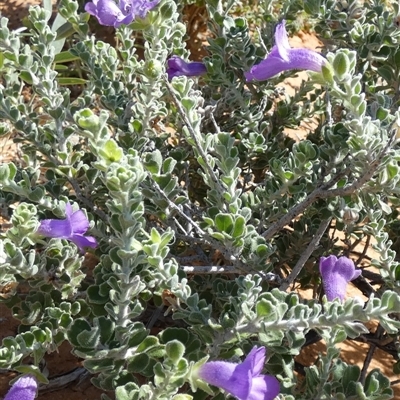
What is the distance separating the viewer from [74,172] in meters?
1.71

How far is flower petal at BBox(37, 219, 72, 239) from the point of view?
4.69ft

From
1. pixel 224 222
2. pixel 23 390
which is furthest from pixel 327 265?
pixel 23 390

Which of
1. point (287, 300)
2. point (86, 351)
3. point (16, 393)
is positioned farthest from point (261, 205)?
point (16, 393)

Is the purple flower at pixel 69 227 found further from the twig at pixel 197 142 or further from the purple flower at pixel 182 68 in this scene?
the purple flower at pixel 182 68

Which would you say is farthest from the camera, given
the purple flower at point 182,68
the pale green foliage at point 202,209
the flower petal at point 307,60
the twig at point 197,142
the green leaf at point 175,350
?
the purple flower at point 182,68

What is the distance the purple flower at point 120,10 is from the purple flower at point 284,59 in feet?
0.95

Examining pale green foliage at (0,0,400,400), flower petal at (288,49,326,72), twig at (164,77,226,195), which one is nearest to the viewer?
pale green foliage at (0,0,400,400)

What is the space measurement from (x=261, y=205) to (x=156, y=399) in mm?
659

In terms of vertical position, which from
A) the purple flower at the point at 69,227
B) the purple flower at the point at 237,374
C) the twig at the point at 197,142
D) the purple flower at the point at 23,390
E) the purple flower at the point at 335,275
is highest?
the twig at the point at 197,142

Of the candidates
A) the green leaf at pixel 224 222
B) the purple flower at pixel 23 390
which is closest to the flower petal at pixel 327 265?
the green leaf at pixel 224 222

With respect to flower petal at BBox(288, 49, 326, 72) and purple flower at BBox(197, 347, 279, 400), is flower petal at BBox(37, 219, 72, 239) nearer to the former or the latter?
purple flower at BBox(197, 347, 279, 400)

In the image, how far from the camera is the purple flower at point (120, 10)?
1.49 metres

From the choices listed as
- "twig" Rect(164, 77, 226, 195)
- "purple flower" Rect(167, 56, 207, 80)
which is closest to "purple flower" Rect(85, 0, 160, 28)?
"twig" Rect(164, 77, 226, 195)

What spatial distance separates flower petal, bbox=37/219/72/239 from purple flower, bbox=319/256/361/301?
22.9 inches
